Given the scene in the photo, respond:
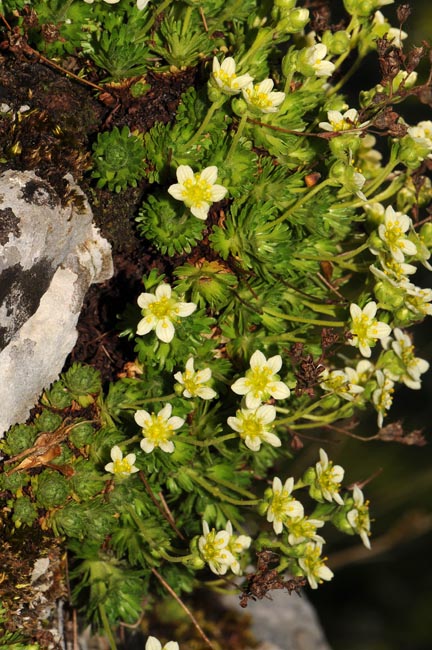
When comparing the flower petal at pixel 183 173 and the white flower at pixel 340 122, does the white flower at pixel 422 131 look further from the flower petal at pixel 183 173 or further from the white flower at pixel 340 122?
the flower petal at pixel 183 173

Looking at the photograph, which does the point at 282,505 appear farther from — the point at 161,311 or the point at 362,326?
the point at 161,311

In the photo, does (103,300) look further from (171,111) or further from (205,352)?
(171,111)

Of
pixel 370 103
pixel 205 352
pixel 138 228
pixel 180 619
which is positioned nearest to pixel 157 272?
pixel 138 228

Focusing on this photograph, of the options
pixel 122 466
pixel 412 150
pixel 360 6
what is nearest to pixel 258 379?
pixel 122 466

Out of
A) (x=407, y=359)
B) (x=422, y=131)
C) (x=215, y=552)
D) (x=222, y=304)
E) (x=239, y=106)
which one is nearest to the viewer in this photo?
(x=239, y=106)

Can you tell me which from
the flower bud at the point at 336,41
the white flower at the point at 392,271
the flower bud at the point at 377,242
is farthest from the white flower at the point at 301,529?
the flower bud at the point at 336,41

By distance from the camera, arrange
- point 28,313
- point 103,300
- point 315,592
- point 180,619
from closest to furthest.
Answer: point 28,313
point 103,300
point 180,619
point 315,592
